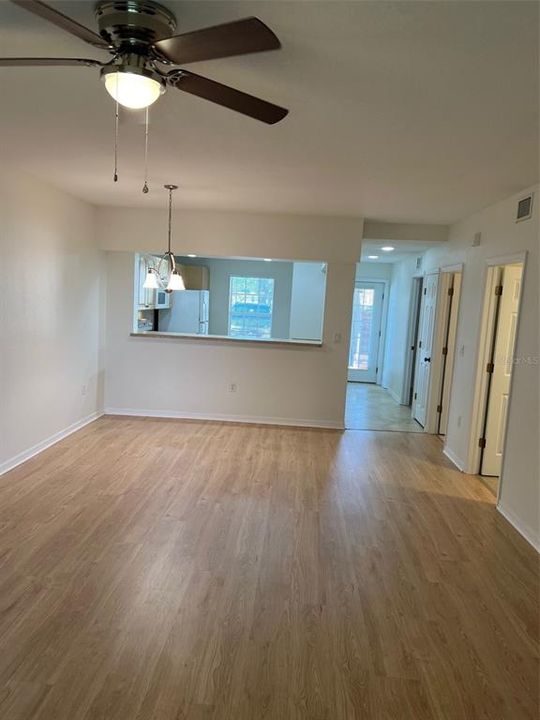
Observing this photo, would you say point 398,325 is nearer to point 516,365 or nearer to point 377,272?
point 377,272

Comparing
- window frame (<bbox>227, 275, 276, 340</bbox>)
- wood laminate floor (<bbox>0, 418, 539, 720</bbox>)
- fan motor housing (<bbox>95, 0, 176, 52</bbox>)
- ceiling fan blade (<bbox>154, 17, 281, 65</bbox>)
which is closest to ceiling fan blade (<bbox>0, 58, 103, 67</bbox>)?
fan motor housing (<bbox>95, 0, 176, 52</bbox>)

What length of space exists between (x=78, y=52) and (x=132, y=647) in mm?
2519

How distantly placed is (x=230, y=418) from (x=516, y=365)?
3.39 meters

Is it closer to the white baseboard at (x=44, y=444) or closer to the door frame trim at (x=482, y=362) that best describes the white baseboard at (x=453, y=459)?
the door frame trim at (x=482, y=362)

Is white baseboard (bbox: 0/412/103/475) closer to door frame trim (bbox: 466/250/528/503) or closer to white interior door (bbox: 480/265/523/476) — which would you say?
door frame trim (bbox: 466/250/528/503)

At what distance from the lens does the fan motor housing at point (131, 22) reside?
147 cm

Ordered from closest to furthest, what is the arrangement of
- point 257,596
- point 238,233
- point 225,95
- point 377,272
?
point 225,95 → point 257,596 → point 238,233 → point 377,272

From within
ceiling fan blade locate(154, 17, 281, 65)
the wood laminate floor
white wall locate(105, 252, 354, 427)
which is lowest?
the wood laminate floor

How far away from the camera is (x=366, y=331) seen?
9312 mm

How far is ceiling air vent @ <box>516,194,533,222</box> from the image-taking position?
3.48 meters

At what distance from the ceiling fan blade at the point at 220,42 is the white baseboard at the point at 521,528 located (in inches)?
130

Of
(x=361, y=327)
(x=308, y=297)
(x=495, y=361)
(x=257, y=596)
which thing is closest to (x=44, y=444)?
(x=257, y=596)

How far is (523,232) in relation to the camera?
3.59 m

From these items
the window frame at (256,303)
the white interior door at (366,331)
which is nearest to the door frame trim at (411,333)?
the white interior door at (366,331)
